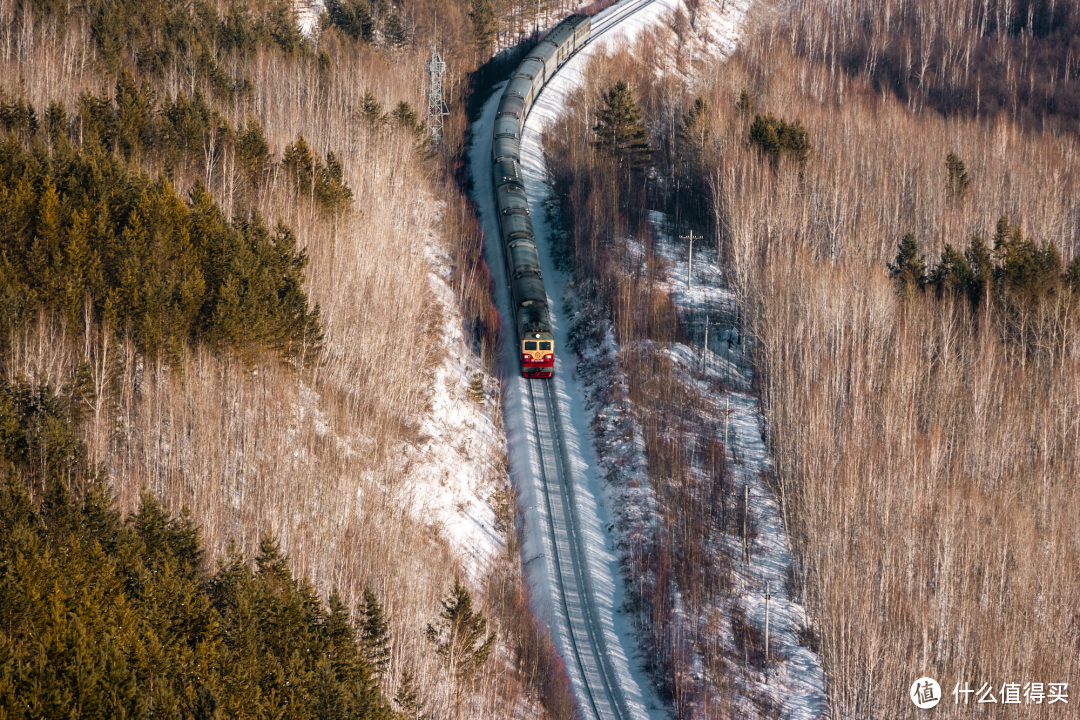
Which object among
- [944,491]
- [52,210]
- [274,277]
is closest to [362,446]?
[274,277]

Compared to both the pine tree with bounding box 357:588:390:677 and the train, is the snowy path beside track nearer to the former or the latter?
the train

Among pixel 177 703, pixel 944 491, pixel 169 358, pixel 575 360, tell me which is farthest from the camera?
pixel 575 360

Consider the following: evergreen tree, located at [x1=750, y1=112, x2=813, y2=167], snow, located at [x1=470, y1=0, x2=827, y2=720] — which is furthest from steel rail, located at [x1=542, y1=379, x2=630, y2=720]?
evergreen tree, located at [x1=750, y1=112, x2=813, y2=167]

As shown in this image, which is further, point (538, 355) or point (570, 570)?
point (538, 355)

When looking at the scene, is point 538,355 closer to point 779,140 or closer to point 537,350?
point 537,350

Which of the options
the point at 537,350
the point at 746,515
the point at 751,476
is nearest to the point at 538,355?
the point at 537,350

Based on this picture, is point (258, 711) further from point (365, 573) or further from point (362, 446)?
point (362, 446)

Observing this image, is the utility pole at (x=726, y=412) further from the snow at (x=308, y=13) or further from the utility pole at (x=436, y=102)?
the snow at (x=308, y=13)
